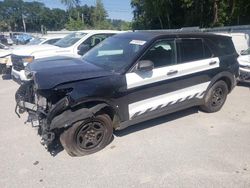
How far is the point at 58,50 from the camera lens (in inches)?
338

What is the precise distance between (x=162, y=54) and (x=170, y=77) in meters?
0.45

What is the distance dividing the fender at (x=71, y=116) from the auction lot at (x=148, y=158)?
2.06 ft

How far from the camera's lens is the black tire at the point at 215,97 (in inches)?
231

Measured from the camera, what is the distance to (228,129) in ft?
17.2

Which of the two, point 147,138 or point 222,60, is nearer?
point 147,138

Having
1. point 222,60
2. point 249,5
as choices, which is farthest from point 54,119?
point 249,5

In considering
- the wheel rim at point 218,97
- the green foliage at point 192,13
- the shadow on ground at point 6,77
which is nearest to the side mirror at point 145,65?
the wheel rim at point 218,97

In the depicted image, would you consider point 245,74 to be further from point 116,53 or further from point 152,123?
point 116,53

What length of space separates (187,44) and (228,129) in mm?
1866

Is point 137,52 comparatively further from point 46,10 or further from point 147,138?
point 46,10

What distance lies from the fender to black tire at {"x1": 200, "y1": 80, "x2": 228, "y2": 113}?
2810 mm

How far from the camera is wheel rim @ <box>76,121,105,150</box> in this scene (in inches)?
164

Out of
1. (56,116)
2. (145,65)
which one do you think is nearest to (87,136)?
(56,116)

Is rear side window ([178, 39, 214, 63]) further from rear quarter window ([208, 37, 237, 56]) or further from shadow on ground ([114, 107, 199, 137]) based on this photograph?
shadow on ground ([114, 107, 199, 137])
